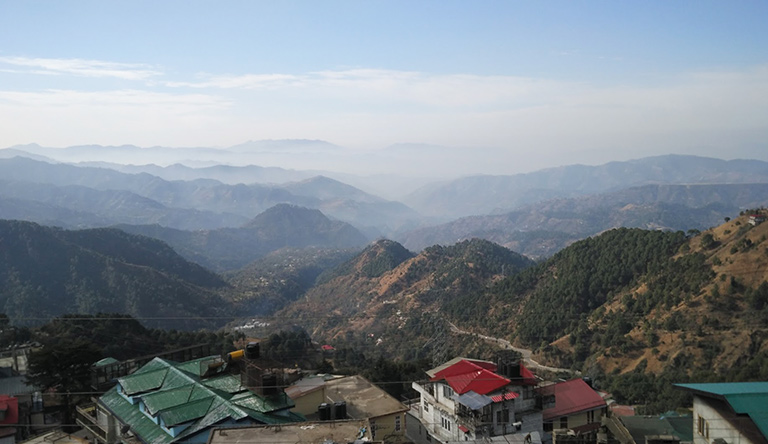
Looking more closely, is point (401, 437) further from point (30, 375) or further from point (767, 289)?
point (767, 289)

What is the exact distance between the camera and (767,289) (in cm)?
4016

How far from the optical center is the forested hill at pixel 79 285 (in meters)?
72.4

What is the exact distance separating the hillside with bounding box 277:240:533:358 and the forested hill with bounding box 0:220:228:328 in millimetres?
13608

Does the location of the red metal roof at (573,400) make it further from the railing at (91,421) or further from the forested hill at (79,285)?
the forested hill at (79,285)

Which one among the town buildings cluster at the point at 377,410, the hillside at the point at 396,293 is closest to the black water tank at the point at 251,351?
the town buildings cluster at the point at 377,410

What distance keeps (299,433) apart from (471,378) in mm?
9511

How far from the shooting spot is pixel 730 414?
14938 millimetres

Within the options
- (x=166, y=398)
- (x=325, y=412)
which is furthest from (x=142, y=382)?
(x=325, y=412)

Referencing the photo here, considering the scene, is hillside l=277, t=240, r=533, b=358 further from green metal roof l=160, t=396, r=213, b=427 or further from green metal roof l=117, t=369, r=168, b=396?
green metal roof l=160, t=396, r=213, b=427

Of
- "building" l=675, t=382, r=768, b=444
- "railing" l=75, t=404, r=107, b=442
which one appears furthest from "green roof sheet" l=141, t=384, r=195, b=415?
"building" l=675, t=382, r=768, b=444

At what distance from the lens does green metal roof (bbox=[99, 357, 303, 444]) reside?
17.5m

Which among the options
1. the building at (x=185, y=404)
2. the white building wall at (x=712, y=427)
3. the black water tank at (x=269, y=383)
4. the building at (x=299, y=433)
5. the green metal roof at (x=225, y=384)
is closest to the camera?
the building at (x=299, y=433)

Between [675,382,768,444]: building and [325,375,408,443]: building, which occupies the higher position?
[675,382,768,444]: building

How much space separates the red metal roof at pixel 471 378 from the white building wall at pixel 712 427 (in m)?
6.16
